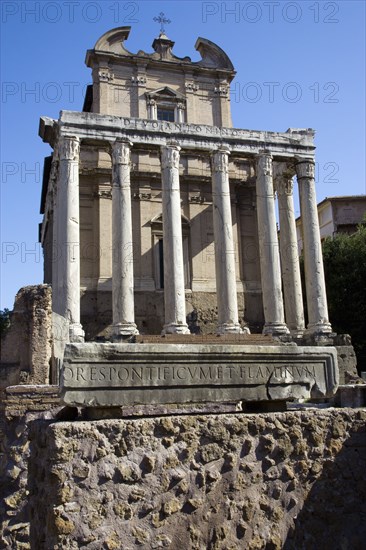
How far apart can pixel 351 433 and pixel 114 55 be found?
23067 mm

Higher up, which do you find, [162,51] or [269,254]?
[162,51]

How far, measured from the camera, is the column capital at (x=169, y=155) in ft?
66.1

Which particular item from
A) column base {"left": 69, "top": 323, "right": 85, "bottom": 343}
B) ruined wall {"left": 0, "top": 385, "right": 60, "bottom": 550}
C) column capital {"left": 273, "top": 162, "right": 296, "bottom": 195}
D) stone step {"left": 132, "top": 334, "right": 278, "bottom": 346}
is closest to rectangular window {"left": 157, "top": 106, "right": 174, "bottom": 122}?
column capital {"left": 273, "top": 162, "right": 296, "bottom": 195}

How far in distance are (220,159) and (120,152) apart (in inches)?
146

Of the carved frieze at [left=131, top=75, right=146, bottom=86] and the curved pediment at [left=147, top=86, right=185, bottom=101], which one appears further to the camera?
the curved pediment at [left=147, top=86, right=185, bottom=101]

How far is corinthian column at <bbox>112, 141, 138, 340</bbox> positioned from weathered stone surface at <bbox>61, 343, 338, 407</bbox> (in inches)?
568

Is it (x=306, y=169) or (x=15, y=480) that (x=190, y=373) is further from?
(x=306, y=169)

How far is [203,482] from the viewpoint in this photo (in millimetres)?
3406

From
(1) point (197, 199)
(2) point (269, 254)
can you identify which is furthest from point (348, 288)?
(1) point (197, 199)

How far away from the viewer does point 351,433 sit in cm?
389

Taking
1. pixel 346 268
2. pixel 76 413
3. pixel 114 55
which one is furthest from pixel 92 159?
pixel 76 413

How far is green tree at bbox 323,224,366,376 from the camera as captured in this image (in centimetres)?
2561

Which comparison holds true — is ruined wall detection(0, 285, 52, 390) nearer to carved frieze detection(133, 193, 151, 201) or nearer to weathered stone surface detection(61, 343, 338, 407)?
weathered stone surface detection(61, 343, 338, 407)

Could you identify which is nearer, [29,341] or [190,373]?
[190,373]
